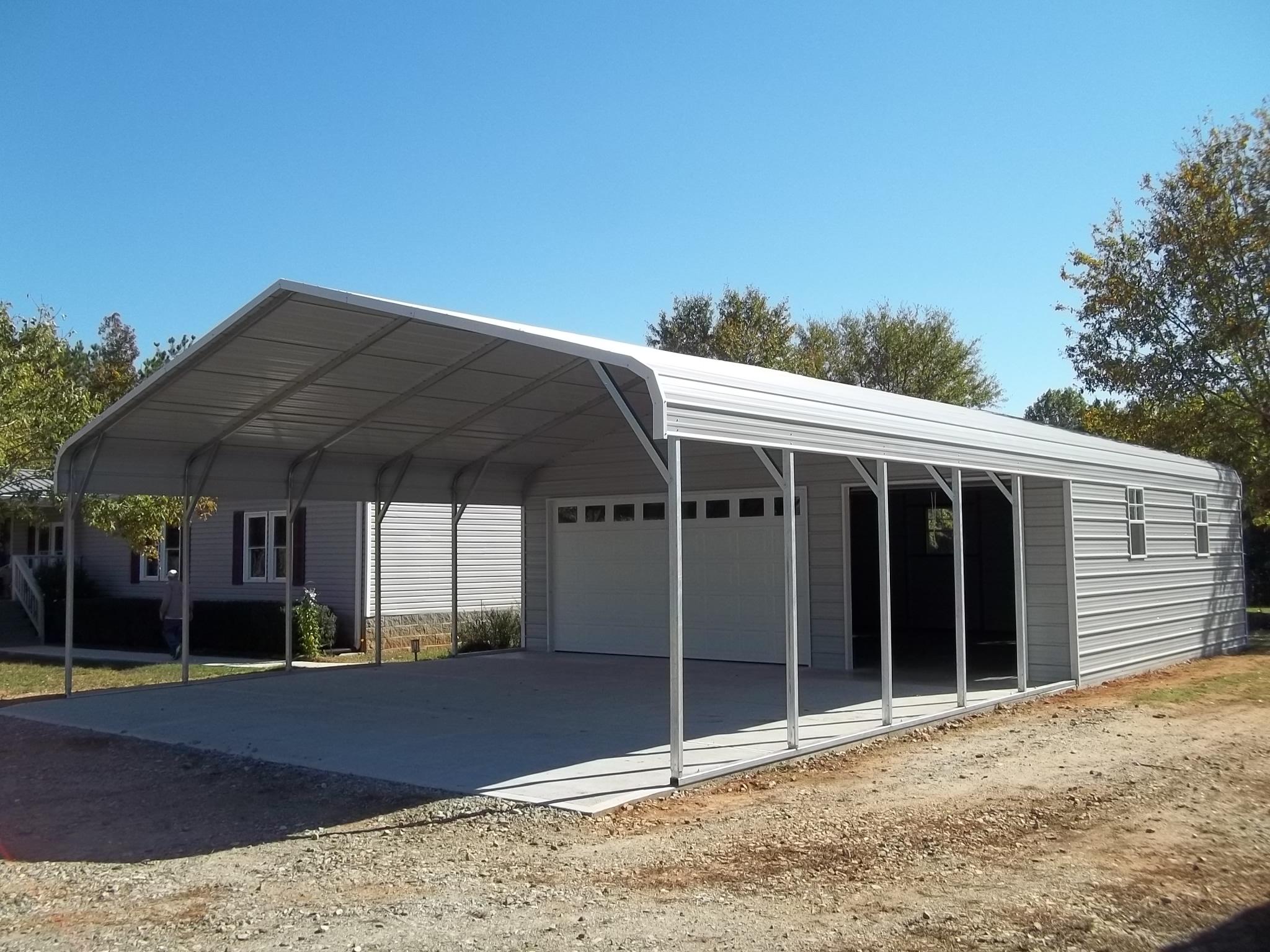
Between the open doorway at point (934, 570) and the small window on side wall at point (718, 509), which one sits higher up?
the small window on side wall at point (718, 509)

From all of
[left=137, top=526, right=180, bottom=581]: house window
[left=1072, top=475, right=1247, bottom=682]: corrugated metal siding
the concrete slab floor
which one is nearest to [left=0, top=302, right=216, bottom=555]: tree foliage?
[left=137, top=526, right=180, bottom=581]: house window

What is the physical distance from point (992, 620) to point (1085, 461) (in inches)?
324

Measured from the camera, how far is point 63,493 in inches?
480

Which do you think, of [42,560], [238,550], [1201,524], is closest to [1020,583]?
[1201,524]

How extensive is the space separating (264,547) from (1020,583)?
1443cm

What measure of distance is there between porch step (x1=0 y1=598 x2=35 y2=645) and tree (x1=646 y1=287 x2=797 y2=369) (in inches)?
780

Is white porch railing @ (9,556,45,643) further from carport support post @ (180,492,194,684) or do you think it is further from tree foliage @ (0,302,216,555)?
carport support post @ (180,492,194,684)

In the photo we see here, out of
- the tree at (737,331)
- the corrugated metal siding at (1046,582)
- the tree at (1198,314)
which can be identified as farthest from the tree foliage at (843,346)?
the corrugated metal siding at (1046,582)

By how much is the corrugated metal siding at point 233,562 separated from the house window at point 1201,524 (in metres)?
13.5

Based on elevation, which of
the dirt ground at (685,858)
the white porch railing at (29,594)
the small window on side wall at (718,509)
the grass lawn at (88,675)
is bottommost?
the grass lawn at (88,675)

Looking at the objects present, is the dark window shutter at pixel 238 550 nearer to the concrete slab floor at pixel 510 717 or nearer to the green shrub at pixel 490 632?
the green shrub at pixel 490 632

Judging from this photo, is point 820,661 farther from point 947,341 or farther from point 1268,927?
point 947,341

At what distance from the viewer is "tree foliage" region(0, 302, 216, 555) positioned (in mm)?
16859

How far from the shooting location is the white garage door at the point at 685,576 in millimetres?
15055
